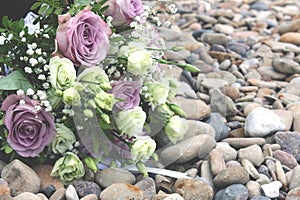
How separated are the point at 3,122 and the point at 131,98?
432 millimetres

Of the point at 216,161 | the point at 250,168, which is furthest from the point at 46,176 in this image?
the point at 250,168

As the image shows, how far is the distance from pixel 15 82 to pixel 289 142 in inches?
42.1

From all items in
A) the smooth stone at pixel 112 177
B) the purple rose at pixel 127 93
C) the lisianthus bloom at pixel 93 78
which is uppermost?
the lisianthus bloom at pixel 93 78

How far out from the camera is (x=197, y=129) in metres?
2.39

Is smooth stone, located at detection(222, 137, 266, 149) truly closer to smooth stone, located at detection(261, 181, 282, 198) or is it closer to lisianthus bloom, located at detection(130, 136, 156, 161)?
smooth stone, located at detection(261, 181, 282, 198)

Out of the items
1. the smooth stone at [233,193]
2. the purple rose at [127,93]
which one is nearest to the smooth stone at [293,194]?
the smooth stone at [233,193]

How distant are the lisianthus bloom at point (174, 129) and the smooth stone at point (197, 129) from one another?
0.07 metres

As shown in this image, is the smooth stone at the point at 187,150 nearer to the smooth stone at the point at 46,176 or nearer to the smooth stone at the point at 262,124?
the smooth stone at the point at 262,124

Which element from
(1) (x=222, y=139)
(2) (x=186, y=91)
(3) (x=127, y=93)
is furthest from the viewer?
(2) (x=186, y=91)

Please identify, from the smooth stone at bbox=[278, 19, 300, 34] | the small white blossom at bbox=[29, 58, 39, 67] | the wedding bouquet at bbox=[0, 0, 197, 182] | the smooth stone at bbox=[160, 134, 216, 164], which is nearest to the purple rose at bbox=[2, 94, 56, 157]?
the wedding bouquet at bbox=[0, 0, 197, 182]

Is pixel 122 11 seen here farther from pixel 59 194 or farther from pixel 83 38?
pixel 59 194

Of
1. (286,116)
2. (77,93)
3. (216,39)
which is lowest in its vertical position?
(216,39)

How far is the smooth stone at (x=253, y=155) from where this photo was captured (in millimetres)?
2301

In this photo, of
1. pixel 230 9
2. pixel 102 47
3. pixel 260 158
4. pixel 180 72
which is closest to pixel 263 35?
pixel 230 9
